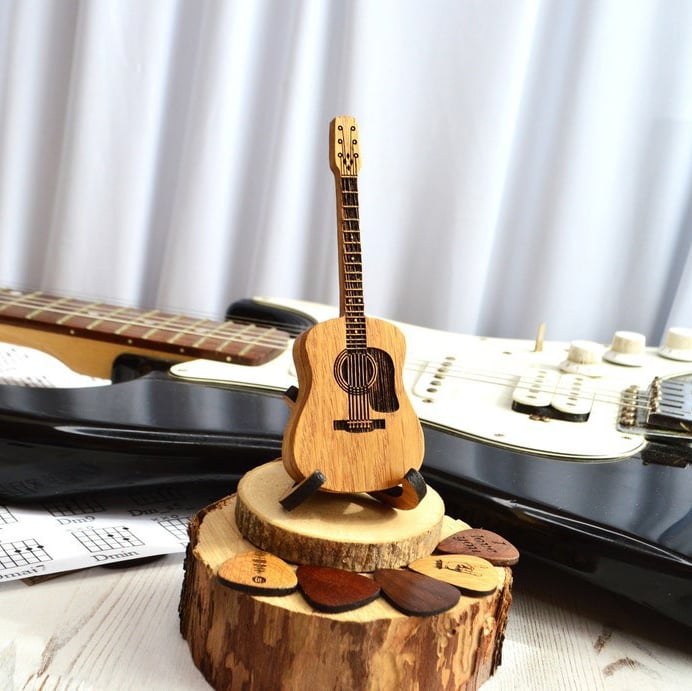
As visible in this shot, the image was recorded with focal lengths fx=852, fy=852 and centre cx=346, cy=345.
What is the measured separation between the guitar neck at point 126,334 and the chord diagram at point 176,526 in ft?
0.68

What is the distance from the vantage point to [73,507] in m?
0.80

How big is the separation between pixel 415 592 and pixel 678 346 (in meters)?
0.70

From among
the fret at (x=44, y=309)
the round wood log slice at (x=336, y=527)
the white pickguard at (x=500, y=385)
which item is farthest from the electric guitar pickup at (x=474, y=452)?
the fret at (x=44, y=309)

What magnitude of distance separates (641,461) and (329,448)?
0.34 metres

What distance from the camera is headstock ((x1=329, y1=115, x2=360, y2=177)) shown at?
0.61m

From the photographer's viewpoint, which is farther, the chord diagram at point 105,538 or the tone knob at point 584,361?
the tone knob at point 584,361

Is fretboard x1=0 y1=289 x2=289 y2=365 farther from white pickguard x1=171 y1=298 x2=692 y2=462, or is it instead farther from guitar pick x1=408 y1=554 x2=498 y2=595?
guitar pick x1=408 y1=554 x2=498 y2=595

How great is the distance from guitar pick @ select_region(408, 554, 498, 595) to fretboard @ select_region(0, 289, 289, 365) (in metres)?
0.40

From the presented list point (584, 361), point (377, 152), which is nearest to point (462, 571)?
point (584, 361)

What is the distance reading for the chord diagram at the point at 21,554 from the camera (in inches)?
27.2

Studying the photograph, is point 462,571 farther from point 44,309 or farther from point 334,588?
point 44,309

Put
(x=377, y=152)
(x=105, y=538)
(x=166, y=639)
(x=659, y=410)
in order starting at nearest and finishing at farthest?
(x=166, y=639) → (x=105, y=538) → (x=659, y=410) → (x=377, y=152)

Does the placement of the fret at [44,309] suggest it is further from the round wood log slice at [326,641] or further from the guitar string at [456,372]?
the round wood log slice at [326,641]

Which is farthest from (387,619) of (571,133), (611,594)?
(571,133)
